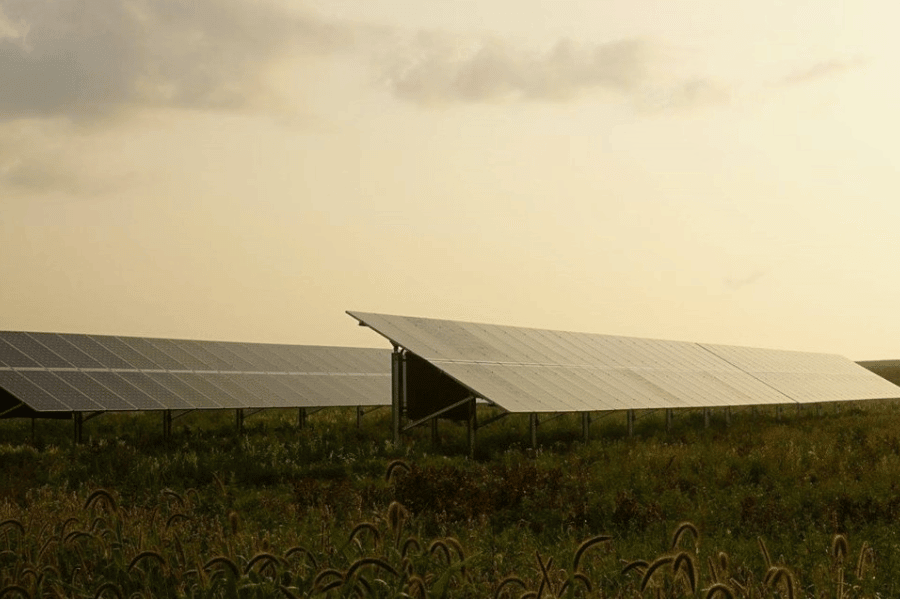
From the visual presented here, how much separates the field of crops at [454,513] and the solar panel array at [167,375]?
1.13 m

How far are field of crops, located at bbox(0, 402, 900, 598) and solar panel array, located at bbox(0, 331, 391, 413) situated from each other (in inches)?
44.7

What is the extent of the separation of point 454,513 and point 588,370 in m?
14.0

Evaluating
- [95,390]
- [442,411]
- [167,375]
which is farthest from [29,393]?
[442,411]

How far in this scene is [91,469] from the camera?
1997cm

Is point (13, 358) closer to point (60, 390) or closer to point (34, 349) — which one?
point (34, 349)

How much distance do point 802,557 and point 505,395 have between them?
10.6 m

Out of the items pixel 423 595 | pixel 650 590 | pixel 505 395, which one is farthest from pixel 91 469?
pixel 423 595

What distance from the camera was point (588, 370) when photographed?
90.9 ft

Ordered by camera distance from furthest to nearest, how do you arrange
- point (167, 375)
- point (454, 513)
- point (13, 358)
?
point (167, 375) < point (13, 358) < point (454, 513)

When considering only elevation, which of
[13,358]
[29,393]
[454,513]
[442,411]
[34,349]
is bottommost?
[454,513]

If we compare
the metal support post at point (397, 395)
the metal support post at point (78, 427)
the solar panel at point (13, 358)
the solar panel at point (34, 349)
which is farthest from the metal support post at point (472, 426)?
the solar panel at point (13, 358)

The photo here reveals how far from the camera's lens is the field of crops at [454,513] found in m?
6.22

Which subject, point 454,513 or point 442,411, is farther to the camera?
point 442,411

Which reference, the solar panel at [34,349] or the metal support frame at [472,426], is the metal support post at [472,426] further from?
the solar panel at [34,349]
